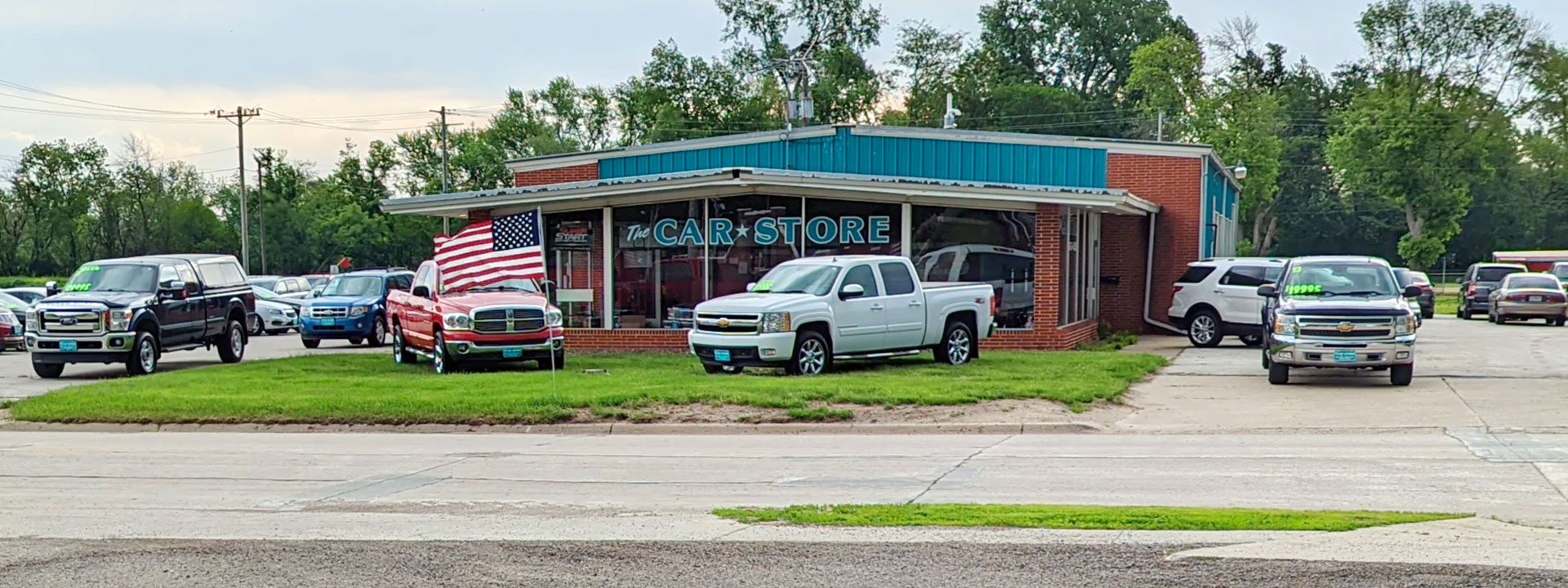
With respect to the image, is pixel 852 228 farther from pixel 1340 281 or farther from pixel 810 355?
pixel 1340 281

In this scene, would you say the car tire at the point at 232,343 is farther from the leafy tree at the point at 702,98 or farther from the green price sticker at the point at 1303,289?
the leafy tree at the point at 702,98

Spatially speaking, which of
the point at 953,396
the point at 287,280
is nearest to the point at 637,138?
the point at 287,280

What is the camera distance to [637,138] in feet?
268

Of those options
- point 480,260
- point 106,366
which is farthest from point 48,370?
point 480,260

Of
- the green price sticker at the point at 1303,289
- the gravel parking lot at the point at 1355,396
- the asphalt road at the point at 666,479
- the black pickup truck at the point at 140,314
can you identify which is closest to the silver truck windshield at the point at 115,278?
the black pickup truck at the point at 140,314

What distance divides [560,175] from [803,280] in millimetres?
16188

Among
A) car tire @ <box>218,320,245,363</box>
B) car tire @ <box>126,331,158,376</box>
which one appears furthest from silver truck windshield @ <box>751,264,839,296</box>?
car tire @ <box>218,320,245,363</box>

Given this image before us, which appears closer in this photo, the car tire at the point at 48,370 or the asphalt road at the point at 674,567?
the asphalt road at the point at 674,567

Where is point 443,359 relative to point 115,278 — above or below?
below

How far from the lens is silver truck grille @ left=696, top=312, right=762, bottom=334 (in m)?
19.3

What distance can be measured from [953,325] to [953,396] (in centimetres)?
537

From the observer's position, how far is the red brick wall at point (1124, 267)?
30.5 metres

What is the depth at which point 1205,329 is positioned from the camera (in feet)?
87.6

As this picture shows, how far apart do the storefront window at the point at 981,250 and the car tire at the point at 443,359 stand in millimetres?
8489
